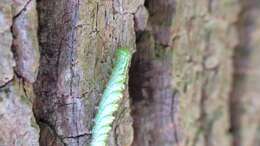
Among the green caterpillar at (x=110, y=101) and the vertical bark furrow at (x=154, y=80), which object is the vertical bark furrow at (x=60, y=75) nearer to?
the green caterpillar at (x=110, y=101)

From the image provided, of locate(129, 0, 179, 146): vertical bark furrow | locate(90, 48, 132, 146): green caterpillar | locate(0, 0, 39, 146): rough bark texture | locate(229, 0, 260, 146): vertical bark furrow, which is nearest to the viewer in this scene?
locate(0, 0, 39, 146): rough bark texture

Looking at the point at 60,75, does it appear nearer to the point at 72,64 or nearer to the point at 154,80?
the point at 72,64

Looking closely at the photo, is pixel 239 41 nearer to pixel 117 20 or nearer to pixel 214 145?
Result: pixel 214 145

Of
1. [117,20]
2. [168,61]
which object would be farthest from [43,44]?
[168,61]

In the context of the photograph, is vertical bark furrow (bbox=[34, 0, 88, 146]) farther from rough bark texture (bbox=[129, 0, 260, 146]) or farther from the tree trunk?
rough bark texture (bbox=[129, 0, 260, 146])

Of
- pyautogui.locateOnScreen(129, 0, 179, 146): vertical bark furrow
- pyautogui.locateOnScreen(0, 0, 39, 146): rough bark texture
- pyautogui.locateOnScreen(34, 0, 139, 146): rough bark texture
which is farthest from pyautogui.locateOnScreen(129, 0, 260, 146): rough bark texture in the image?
pyautogui.locateOnScreen(0, 0, 39, 146): rough bark texture

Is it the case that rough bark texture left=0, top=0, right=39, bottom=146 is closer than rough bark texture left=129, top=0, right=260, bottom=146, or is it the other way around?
rough bark texture left=0, top=0, right=39, bottom=146
